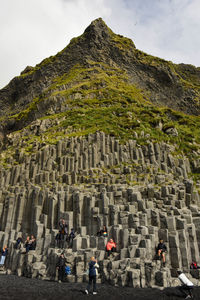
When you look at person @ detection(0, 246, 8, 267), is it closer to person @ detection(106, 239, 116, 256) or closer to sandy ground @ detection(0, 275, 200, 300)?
sandy ground @ detection(0, 275, 200, 300)

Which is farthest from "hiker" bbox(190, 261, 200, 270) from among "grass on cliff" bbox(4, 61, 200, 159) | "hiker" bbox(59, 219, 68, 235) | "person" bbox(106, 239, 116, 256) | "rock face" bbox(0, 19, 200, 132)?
"rock face" bbox(0, 19, 200, 132)

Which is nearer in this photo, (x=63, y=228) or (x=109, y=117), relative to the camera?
(x=63, y=228)

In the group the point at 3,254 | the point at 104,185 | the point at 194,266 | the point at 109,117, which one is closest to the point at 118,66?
the point at 109,117

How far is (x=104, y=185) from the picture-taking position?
769 inches

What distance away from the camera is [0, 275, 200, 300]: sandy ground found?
9.23 meters

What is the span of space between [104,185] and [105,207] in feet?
11.1

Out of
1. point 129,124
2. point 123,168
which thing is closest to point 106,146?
point 123,168

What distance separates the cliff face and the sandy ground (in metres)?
0.76

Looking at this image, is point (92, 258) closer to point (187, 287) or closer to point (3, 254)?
point (187, 287)

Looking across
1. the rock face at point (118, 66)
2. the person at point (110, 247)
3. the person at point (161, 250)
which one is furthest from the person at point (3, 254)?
the rock face at point (118, 66)

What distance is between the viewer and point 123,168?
2311cm

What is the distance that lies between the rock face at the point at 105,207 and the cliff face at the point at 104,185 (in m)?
0.06

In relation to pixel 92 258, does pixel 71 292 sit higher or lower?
lower

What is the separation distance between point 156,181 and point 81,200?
23.4 ft
